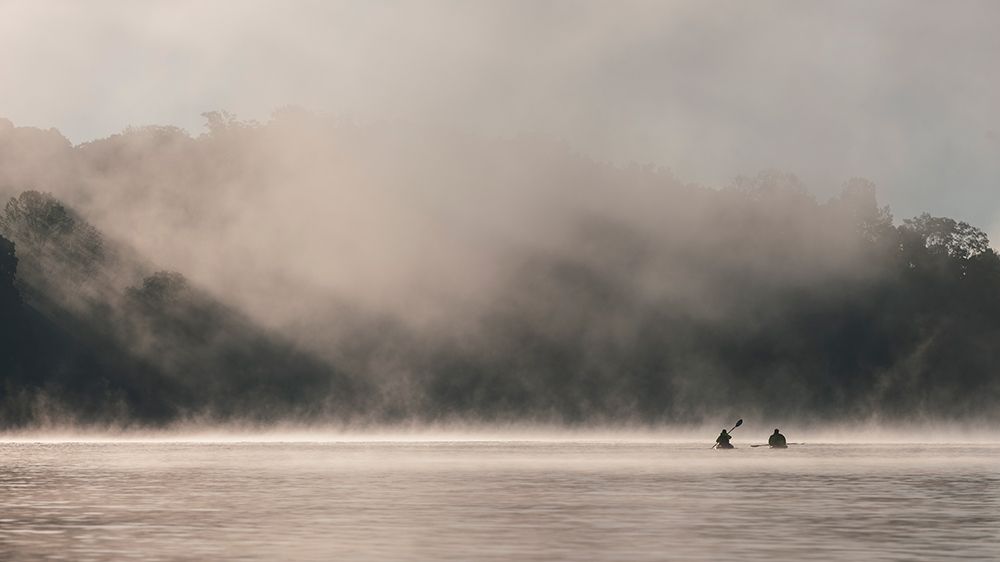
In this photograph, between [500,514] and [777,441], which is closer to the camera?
[500,514]

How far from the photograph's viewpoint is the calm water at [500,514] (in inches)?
1452

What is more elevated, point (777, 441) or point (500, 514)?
point (777, 441)

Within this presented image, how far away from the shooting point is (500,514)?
48.3 metres

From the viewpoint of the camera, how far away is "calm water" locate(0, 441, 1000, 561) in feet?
121

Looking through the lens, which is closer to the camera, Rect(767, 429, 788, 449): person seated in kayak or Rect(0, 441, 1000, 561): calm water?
Rect(0, 441, 1000, 561): calm water

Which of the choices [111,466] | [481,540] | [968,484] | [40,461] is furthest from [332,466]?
[481,540]

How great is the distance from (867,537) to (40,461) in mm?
70742

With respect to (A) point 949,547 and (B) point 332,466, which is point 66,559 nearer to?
(A) point 949,547

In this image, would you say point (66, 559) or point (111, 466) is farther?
point (111, 466)

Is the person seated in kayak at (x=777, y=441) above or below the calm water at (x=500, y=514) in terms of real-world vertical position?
above

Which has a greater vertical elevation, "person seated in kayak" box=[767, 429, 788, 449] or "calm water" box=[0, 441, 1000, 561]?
"person seated in kayak" box=[767, 429, 788, 449]

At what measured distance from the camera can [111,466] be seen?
9131 cm

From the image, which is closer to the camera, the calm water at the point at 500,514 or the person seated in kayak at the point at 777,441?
the calm water at the point at 500,514

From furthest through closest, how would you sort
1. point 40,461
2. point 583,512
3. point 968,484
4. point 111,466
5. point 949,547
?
point 40,461 → point 111,466 → point 968,484 → point 583,512 → point 949,547
